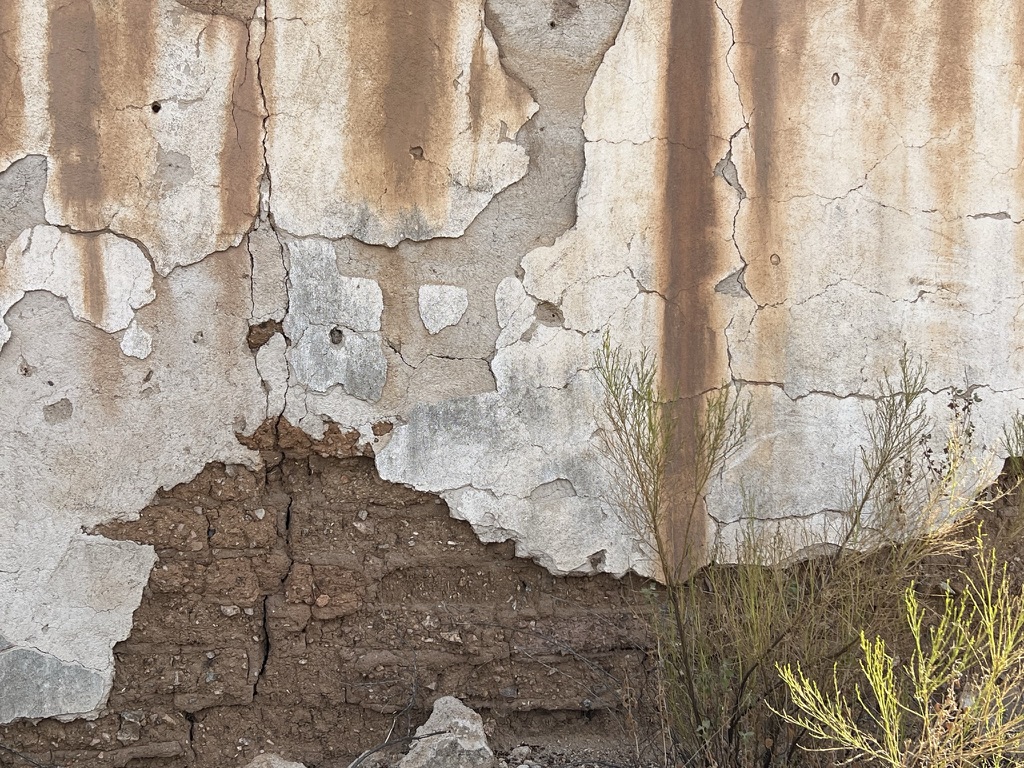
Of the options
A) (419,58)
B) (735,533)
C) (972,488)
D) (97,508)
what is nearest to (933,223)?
(972,488)

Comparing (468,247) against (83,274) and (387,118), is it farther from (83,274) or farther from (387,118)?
(83,274)

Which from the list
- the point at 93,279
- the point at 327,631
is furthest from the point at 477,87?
the point at 327,631

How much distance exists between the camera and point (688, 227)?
2.92 metres

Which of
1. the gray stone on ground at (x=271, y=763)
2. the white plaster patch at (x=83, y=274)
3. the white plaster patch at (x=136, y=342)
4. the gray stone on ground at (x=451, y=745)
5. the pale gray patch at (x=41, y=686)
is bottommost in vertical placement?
the gray stone on ground at (x=271, y=763)

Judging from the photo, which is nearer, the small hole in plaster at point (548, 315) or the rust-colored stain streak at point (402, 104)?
the rust-colored stain streak at point (402, 104)

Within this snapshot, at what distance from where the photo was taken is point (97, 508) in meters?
2.71

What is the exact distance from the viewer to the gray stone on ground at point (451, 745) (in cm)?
263

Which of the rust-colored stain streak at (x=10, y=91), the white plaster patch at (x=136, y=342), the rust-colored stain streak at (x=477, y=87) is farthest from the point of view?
the rust-colored stain streak at (x=477, y=87)

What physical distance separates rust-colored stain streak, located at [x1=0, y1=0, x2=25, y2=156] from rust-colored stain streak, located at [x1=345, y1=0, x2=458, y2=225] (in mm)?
924

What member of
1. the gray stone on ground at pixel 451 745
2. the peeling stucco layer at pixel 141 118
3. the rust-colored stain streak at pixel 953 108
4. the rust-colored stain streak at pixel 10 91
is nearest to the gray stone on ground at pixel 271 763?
the gray stone on ground at pixel 451 745

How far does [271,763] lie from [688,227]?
2.05m

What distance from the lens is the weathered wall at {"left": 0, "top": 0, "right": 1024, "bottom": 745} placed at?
2668 millimetres

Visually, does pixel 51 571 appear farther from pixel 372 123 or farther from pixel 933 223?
pixel 933 223

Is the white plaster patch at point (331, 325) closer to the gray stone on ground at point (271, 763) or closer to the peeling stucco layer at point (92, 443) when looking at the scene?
the peeling stucco layer at point (92, 443)
